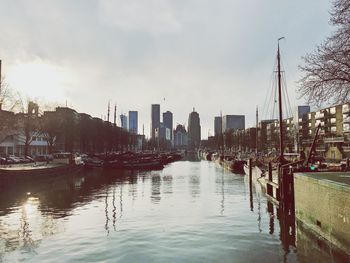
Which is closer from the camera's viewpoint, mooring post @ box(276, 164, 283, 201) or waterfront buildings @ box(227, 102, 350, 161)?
mooring post @ box(276, 164, 283, 201)

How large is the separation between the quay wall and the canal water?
2.54 ft

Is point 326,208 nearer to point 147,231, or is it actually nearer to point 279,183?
point 147,231

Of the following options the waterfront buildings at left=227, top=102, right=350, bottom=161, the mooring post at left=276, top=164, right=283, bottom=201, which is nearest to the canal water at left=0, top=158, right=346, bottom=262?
the mooring post at left=276, top=164, right=283, bottom=201

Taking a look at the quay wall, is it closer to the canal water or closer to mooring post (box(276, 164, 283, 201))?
the canal water

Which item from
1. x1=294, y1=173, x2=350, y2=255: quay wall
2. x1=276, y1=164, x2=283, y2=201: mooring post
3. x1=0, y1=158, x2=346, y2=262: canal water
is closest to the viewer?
x1=294, y1=173, x2=350, y2=255: quay wall

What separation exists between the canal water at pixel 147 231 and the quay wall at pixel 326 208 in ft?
2.54

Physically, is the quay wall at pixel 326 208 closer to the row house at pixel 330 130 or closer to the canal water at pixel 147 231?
the canal water at pixel 147 231

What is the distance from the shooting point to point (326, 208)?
1762cm

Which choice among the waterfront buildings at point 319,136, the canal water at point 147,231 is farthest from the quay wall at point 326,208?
the waterfront buildings at point 319,136

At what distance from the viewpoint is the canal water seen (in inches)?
655

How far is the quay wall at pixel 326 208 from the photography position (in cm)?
1548

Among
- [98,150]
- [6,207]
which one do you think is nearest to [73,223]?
[6,207]

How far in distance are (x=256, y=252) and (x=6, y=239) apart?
500 inches

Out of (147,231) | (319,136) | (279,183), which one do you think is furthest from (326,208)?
(319,136)
